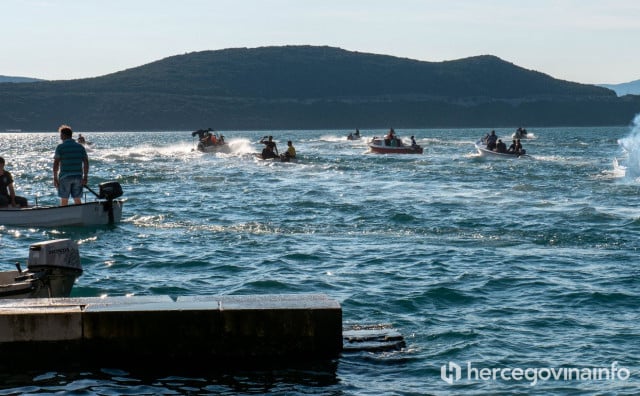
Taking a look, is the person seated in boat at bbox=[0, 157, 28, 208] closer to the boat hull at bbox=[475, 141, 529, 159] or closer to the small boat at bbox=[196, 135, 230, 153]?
the boat hull at bbox=[475, 141, 529, 159]

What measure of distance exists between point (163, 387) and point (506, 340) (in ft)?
12.8

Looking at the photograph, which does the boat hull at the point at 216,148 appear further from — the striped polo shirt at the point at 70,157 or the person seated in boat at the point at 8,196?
the striped polo shirt at the point at 70,157

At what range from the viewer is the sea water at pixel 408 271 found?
30.8 feet

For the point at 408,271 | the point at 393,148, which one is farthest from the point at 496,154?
the point at 408,271

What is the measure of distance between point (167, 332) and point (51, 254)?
224 centimetres

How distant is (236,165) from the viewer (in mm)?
49812

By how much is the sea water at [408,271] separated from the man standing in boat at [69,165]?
1.00 m

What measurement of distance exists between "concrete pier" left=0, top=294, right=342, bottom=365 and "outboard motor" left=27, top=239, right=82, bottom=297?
124 cm

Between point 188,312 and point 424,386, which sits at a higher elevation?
point 188,312

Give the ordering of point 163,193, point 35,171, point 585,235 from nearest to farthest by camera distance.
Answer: point 585,235 → point 163,193 → point 35,171

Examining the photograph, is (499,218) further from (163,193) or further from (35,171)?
(35,171)

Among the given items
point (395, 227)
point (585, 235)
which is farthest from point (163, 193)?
point (585, 235)

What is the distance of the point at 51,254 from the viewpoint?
1109 centimetres

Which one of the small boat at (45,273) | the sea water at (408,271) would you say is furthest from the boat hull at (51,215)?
the small boat at (45,273)
